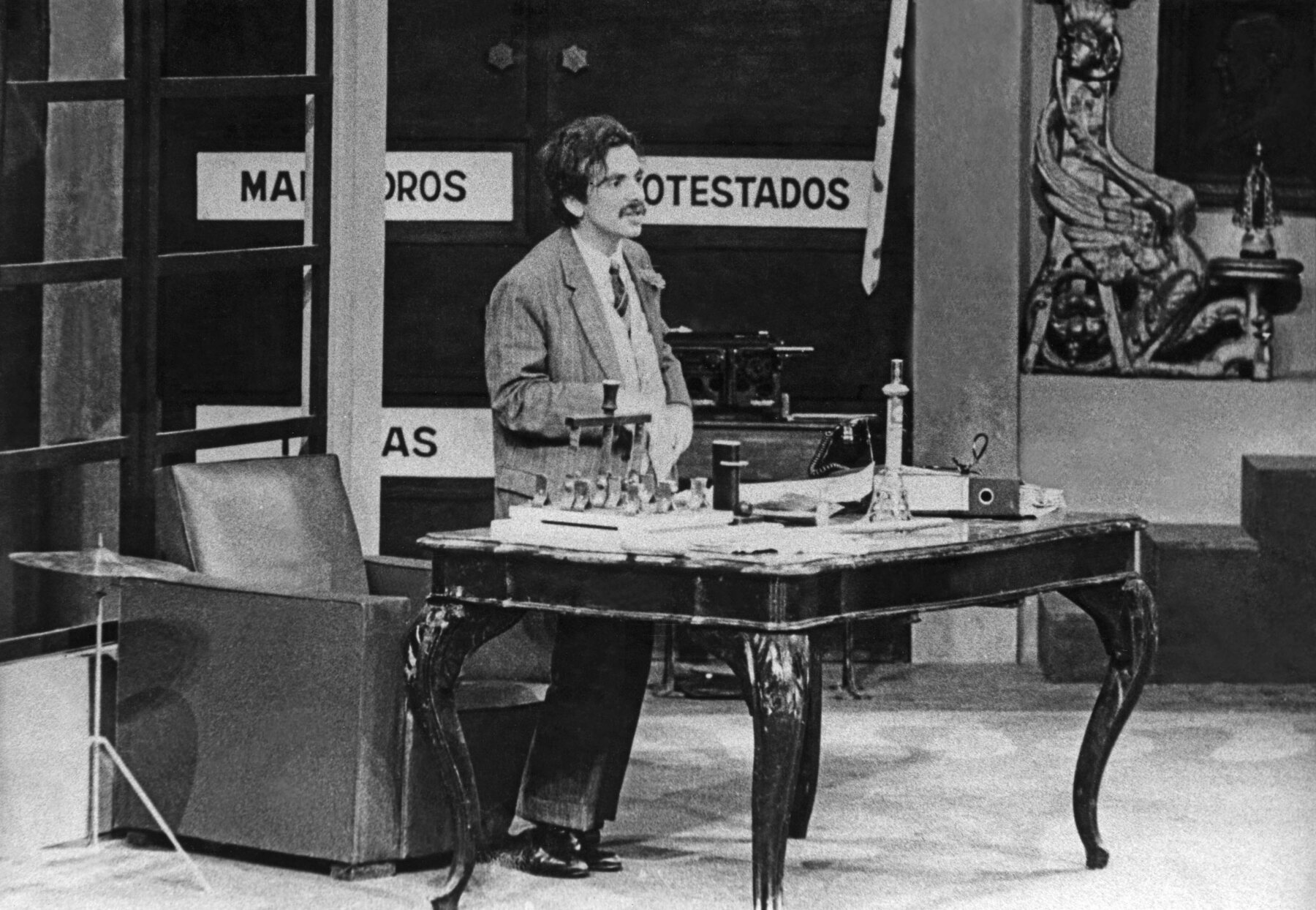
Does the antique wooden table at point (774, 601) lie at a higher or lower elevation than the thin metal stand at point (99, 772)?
higher

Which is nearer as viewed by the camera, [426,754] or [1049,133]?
[426,754]

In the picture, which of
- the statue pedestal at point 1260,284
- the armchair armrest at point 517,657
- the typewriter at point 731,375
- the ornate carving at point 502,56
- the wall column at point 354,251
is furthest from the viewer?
the statue pedestal at point 1260,284

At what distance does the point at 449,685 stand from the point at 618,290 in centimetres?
118

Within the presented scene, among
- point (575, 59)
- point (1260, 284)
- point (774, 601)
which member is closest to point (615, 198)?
point (774, 601)

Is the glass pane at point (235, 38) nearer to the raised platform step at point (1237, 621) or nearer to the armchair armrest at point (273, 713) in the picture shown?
the armchair armrest at point (273, 713)

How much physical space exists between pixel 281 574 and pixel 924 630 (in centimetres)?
344

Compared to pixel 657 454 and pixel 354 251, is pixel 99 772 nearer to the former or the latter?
pixel 657 454

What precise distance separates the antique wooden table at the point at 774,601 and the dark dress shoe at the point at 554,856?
0.39 m

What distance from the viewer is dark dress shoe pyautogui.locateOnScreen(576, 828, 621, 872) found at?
5258 millimetres

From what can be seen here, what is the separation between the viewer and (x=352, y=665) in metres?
5.08

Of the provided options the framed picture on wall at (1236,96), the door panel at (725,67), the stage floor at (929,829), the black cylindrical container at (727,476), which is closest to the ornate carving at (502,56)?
the door panel at (725,67)

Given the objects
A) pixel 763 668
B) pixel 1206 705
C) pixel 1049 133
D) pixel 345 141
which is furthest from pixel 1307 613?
pixel 763 668

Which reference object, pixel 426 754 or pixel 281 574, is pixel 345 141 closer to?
pixel 281 574

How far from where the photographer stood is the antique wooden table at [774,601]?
170 inches
